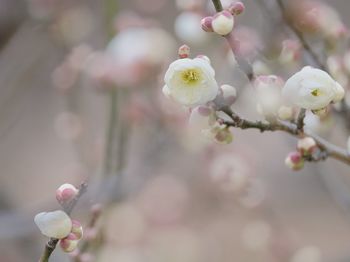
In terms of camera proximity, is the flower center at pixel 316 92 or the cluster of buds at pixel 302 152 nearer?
the flower center at pixel 316 92

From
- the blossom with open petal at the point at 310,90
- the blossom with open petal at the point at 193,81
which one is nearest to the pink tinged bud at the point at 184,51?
the blossom with open petal at the point at 193,81

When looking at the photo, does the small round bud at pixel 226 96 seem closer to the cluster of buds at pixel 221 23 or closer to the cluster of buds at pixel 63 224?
the cluster of buds at pixel 221 23

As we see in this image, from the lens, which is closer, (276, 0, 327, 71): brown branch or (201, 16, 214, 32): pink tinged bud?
(201, 16, 214, 32): pink tinged bud

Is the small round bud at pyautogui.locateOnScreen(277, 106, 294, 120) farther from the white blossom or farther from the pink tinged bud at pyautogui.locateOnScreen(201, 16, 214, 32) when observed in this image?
the white blossom

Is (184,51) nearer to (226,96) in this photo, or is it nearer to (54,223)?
(226,96)

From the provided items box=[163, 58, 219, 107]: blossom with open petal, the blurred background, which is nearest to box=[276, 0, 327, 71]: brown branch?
the blurred background

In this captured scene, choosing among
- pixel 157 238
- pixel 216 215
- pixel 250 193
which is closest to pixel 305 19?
pixel 250 193
